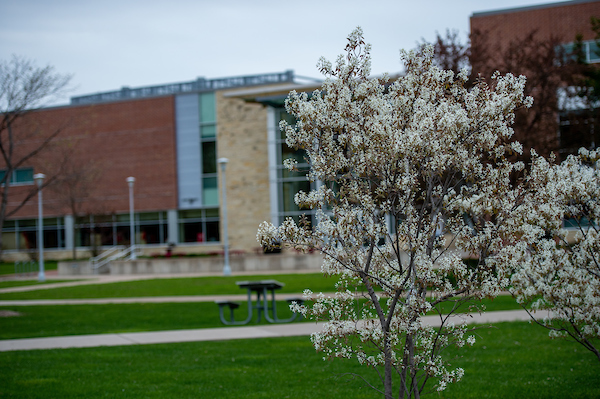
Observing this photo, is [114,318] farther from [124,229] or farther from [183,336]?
[124,229]

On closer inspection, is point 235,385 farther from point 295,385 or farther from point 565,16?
point 565,16

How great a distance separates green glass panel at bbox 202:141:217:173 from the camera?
4462cm

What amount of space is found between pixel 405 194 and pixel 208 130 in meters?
41.1

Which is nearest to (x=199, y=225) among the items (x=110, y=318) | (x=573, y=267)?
(x=110, y=318)

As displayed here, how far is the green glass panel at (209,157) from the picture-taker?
4462cm

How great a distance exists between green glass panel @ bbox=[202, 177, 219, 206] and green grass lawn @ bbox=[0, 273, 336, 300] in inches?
686

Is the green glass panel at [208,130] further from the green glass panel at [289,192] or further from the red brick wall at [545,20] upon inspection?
the red brick wall at [545,20]

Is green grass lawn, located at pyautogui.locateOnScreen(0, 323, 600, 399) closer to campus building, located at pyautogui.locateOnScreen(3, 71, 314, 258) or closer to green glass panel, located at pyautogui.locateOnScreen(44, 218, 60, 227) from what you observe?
campus building, located at pyautogui.locateOnScreen(3, 71, 314, 258)

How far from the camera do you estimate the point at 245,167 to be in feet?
140

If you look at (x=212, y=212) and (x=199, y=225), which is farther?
(x=199, y=225)

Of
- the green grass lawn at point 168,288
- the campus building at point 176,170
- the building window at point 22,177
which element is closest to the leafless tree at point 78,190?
the campus building at point 176,170

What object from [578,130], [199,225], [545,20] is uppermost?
[545,20]

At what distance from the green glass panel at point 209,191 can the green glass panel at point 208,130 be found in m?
3.08

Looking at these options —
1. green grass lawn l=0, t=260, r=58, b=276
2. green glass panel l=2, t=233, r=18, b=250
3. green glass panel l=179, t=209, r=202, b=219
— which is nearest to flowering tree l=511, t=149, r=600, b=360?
green glass panel l=179, t=209, r=202, b=219
